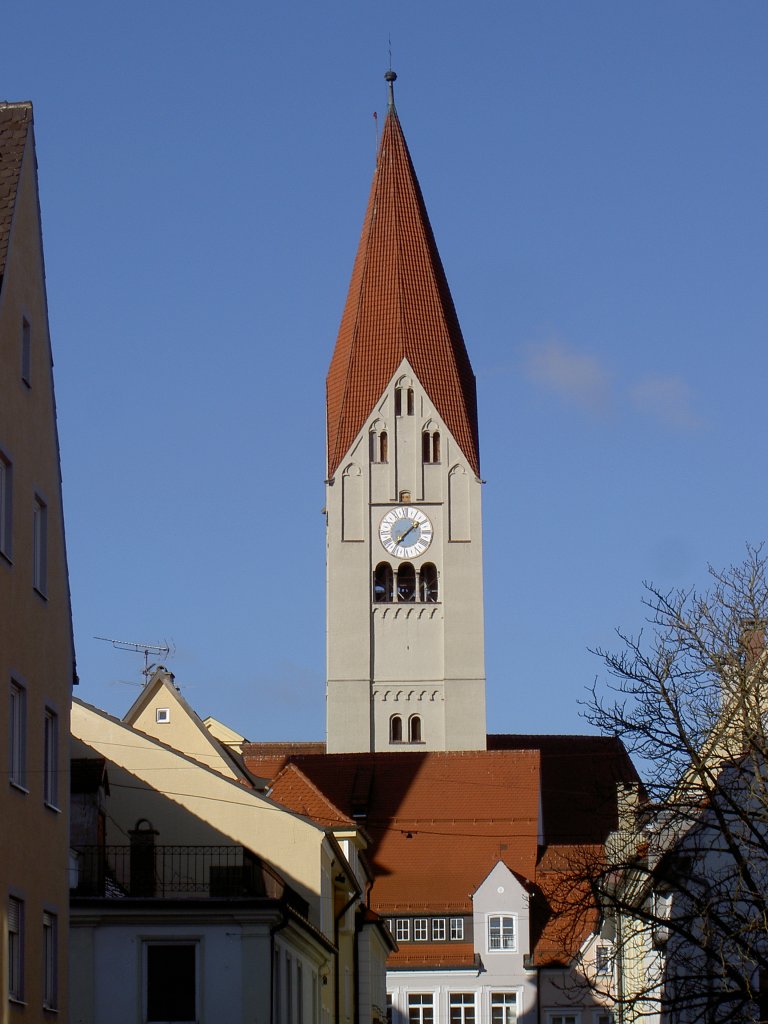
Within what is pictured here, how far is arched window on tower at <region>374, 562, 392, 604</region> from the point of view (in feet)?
286

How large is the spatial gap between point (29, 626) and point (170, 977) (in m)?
7.46

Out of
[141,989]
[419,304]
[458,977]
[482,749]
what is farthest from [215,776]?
[419,304]

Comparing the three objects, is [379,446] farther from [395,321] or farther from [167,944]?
[167,944]

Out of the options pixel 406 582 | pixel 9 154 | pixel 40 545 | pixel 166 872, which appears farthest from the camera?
pixel 406 582

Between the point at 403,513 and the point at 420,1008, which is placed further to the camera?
the point at 403,513

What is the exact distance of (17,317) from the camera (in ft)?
76.4

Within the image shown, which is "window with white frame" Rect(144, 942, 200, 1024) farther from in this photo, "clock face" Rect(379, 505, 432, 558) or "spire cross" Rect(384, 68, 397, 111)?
"spire cross" Rect(384, 68, 397, 111)

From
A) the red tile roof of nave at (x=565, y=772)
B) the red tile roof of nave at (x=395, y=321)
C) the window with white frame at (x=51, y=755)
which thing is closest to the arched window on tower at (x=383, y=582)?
the red tile roof of nave at (x=395, y=321)

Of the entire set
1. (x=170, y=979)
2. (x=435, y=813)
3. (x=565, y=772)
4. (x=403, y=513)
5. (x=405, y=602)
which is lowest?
(x=170, y=979)

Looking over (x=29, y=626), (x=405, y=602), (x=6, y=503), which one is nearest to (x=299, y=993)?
(x=29, y=626)

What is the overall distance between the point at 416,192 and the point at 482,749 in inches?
1106

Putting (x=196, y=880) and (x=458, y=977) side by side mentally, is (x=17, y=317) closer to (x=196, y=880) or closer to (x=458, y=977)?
(x=196, y=880)

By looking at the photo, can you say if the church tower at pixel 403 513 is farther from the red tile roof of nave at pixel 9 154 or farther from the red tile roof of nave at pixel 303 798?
the red tile roof of nave at pixel 9 154

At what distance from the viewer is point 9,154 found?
22953 millimetres
